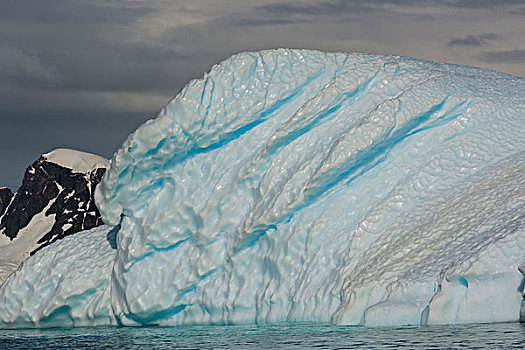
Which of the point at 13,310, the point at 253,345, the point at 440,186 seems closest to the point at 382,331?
the point at 253,345

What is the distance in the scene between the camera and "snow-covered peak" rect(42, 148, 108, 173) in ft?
251

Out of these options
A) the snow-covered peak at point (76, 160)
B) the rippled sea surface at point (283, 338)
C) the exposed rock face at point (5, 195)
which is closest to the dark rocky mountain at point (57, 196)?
the snow-covered peak at point (76, 160)

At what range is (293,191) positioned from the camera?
20500 millimetres

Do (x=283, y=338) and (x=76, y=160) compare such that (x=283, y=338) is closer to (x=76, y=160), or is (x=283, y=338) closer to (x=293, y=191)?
(x=293, y=191)

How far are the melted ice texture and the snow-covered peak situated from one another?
52.9m

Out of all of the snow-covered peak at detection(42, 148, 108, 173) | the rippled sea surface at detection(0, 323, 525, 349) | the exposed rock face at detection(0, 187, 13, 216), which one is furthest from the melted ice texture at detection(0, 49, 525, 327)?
the exposed rock face at detection(0, 187, 13, 216)

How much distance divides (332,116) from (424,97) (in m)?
2.33

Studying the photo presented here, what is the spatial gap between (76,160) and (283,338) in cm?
6357

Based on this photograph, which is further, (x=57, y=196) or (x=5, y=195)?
(x=5, y=195)

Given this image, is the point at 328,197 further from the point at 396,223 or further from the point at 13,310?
the point at 13,310

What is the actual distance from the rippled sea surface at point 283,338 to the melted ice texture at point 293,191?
3.89ft

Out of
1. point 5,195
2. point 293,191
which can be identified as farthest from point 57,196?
point 293,191

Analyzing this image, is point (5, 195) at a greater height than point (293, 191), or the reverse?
point (5, 195)

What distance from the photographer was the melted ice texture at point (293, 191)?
1919 centimetres
